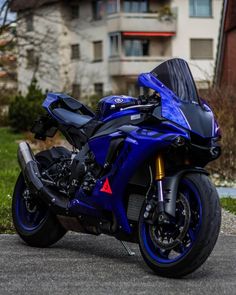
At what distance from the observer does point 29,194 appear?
733 cm

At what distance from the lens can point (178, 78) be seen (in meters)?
6.15

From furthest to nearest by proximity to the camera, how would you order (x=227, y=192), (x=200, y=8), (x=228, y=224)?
(x=200, y=8)
(x=227, y=192)
(x=228, y=224)

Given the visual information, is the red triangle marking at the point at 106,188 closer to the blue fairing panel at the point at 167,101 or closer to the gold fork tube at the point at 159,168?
the gold fork tube at the point at 159,168

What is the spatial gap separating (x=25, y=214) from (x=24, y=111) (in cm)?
2309

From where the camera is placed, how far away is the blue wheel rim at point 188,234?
5723 millimetres

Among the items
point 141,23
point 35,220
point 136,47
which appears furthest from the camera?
point 136,47

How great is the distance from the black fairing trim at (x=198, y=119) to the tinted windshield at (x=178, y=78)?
0.10 meters

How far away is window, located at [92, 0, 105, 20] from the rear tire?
4842 centimetres

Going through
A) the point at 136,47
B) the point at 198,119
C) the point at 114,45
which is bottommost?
the point at 136,47

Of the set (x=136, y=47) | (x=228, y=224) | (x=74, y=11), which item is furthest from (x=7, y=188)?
(x=74, y=11)

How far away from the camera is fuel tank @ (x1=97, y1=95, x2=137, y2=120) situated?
6.54 m

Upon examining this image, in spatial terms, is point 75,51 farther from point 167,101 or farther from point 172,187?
point 172,187

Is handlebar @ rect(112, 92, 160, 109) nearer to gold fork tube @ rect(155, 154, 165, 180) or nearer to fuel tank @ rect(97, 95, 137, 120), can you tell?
fuel tank @ rect(97, 95, 137, 120)

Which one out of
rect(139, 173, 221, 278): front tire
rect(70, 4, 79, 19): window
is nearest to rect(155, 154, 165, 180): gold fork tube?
rect(139, 173, 221, 278): front tire
